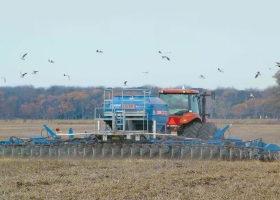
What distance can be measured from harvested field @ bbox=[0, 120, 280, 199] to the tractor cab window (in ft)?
10.8

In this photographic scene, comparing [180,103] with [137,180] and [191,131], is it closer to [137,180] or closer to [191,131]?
[191,131]

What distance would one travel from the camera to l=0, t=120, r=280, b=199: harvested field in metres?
9.34

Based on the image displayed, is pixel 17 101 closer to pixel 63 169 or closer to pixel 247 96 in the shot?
pixel 247 96

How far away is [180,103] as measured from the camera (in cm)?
1814

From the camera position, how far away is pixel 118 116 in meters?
17.0

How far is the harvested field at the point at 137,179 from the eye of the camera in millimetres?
9344

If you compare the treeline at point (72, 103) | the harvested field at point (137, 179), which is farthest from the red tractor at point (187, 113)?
the treeline at point (72, 103)

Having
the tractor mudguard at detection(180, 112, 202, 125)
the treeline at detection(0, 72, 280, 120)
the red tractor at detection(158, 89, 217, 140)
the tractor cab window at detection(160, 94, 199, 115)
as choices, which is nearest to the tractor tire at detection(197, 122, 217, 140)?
the red tractor at detection(158, 89, 217, 140)

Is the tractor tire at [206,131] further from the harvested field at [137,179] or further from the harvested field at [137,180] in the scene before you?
the harvested field at [137,180]

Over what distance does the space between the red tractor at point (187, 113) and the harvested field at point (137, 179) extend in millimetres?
2350

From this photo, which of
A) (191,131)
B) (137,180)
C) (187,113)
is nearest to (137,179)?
(137,180)

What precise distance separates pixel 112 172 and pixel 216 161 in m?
3.88

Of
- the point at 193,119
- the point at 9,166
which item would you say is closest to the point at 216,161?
the point at 193,119

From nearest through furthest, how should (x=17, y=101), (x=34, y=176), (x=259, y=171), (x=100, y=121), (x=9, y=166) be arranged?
(x=34, y=176) → (x=259, y=171) → (x=9, y=166) → (x=100, y=121) → (x=17, y=101)
